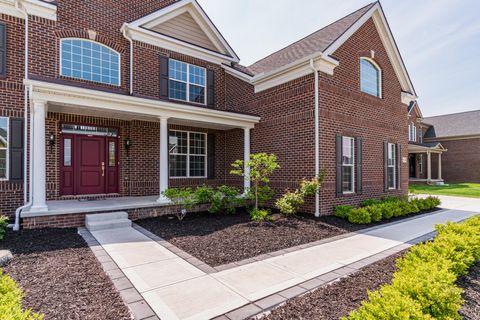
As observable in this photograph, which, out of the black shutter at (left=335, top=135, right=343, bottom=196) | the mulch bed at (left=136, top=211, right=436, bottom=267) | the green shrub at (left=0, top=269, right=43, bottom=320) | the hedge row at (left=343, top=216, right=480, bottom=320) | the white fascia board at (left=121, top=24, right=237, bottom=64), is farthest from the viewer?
the white fascia board at (left=121, top=24, right=237, bottom=64)

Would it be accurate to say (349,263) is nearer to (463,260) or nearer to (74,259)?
(463,260)

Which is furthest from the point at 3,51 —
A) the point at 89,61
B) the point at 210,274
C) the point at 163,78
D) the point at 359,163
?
the point at 359,163

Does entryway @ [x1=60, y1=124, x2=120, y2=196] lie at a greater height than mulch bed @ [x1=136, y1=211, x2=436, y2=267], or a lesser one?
greater

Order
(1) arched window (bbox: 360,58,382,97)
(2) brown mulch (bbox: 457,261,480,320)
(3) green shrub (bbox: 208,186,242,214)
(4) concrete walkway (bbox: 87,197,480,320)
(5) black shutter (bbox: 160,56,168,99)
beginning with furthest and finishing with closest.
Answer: (1) arched window (bbox: 360,58,382,97) < (5) black shutter (bbox: 160,56,168,99) < (3) green shrub (bbox: 208,186,242,214) < (4) concrete walkway (bbox: 87,197,480,320) < (2) brown mulch (bbox: 457,261,480,320)

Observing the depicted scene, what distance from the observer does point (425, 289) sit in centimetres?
276

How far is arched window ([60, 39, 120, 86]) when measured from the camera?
8398mm

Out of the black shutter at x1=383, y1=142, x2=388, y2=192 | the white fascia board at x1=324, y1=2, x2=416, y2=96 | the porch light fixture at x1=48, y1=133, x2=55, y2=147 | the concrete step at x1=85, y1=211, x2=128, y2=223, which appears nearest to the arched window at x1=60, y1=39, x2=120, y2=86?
the porch light fixture at x1=48, y1=133, x2=55, y2=147

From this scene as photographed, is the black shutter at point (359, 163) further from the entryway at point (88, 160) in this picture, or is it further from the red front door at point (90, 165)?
the red front door at point (90, 165)

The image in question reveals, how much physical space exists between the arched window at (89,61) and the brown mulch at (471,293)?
10.4 meters

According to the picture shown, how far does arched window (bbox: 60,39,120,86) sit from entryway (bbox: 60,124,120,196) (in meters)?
1.70

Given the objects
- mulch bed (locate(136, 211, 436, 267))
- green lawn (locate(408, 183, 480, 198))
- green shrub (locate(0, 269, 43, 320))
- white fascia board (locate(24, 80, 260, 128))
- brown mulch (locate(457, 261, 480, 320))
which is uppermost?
white fascia board (locate(24, 80, 260, 128))

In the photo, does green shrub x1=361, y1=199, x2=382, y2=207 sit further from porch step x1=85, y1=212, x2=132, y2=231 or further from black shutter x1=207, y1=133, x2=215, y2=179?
porch step x1=85, y1=212, x2=132, y2=231

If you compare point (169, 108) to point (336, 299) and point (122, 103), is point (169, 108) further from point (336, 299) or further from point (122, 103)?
point (336, 299)

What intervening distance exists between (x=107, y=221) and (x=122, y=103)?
3.20 meters
